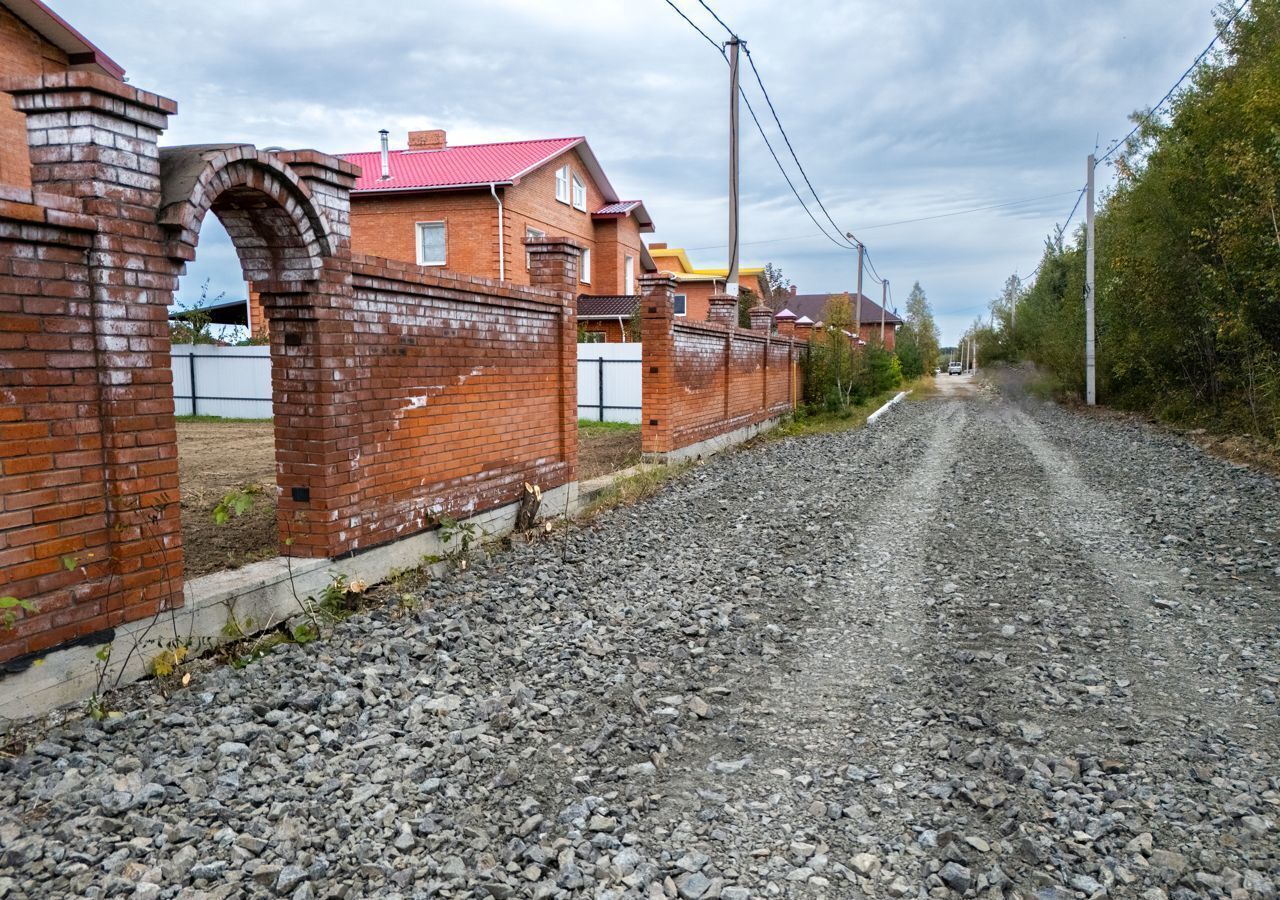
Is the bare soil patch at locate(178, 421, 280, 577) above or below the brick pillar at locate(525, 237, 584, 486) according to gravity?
below

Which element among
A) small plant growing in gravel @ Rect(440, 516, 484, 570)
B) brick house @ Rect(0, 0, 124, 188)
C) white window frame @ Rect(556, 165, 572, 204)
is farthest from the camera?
white window frame @ Rect(556, 165, 572, 204)

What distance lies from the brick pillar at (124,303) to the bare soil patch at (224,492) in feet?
3.63

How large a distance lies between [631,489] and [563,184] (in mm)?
19411

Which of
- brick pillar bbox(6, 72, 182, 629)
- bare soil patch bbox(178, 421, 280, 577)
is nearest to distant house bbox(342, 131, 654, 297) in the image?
bare soil patch bbox(178, 421, 280, 577)

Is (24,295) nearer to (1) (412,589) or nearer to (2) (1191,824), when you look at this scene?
(1) (412,589)

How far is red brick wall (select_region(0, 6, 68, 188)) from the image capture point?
1244 centimetres

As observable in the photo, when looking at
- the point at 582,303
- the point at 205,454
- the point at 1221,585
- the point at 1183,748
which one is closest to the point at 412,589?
the point at 1183,748

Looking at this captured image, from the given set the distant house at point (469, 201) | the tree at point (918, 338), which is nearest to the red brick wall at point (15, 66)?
the distant house at point (469, 201)

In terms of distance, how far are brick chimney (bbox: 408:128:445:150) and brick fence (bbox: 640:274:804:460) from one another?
15347 millimetres

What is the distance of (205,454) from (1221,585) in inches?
492

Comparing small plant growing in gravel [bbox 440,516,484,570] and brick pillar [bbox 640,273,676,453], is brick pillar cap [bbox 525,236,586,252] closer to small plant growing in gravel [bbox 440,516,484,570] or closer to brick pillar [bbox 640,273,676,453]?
small plant growing in gravel [bbox 440,516,484,570]

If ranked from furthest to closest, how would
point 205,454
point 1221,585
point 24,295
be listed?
point 205,454, point 1221,585, point 24,295

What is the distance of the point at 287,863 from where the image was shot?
257cm

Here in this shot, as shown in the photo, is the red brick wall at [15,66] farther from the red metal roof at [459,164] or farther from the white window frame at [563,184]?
the white window frame at [563,184]
